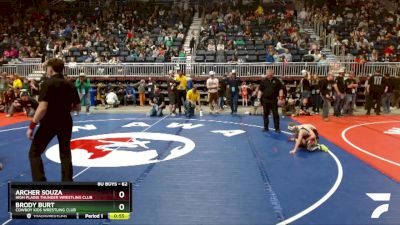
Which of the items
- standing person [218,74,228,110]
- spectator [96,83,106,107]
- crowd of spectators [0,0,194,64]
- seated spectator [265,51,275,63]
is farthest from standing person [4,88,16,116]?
seated spectator [265,51,275,63]

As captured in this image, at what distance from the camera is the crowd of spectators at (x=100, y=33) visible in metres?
21.1

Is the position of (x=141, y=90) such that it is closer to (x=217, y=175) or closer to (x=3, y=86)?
(x=3, y=86)

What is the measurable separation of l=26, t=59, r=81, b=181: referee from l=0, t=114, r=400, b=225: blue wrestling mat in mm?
854

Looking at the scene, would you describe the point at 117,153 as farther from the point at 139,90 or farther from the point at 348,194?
the point at 139,90

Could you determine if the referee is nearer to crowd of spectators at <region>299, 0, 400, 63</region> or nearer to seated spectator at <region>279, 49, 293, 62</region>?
seated spectator at <region>279, 49, 293, 62</region>

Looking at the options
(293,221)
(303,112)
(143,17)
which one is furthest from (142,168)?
(143,17)

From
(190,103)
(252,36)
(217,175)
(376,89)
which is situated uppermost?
(252,36)

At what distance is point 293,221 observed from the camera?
5301mm

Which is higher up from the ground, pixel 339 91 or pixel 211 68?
pixel 211 68

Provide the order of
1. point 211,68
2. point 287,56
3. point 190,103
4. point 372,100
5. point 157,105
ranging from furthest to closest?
1. point 287,56
2. point 211,68
3. point 372,100
4. point 157,105
5. point 190,103

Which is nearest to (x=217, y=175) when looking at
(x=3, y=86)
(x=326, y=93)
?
(x=326, y=93)

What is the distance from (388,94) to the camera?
15977 mm

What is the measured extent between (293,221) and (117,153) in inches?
193

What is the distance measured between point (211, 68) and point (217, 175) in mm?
11948
